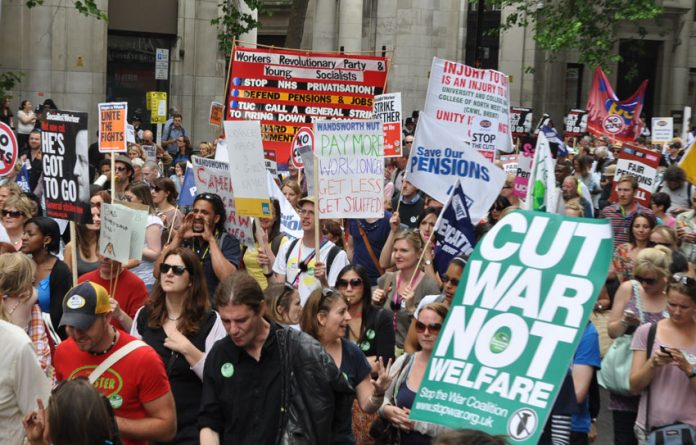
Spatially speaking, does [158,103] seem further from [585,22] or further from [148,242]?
[148,242]

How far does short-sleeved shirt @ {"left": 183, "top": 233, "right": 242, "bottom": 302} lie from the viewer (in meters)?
9.24

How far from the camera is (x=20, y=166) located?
1620cm

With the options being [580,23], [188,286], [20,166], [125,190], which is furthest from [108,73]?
[188,286]

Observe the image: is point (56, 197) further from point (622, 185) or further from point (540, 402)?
point (622, 185)

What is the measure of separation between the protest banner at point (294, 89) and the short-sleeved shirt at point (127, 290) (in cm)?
831

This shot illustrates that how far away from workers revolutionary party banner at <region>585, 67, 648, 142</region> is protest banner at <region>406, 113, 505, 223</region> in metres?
16.8

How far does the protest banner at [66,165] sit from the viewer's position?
9.56 m

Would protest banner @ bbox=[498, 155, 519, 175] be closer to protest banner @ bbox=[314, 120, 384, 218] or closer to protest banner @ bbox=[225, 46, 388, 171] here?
protest banner @ bbox=[225, 46, 388, 171]

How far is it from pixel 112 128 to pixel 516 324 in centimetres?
1018

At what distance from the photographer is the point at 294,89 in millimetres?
16891

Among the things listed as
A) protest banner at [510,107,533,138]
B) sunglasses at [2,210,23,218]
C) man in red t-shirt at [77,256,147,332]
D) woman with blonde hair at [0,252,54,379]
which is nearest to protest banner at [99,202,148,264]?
man in red t-shirt at [77,256,147,332]

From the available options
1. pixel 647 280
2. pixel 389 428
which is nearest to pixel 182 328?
pixel 389 428

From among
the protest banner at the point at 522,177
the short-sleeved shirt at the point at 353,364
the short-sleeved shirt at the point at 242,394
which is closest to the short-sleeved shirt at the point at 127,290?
the short-sleeved shirt at the point at 353,364

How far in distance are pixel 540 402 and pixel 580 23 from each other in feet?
91.2
